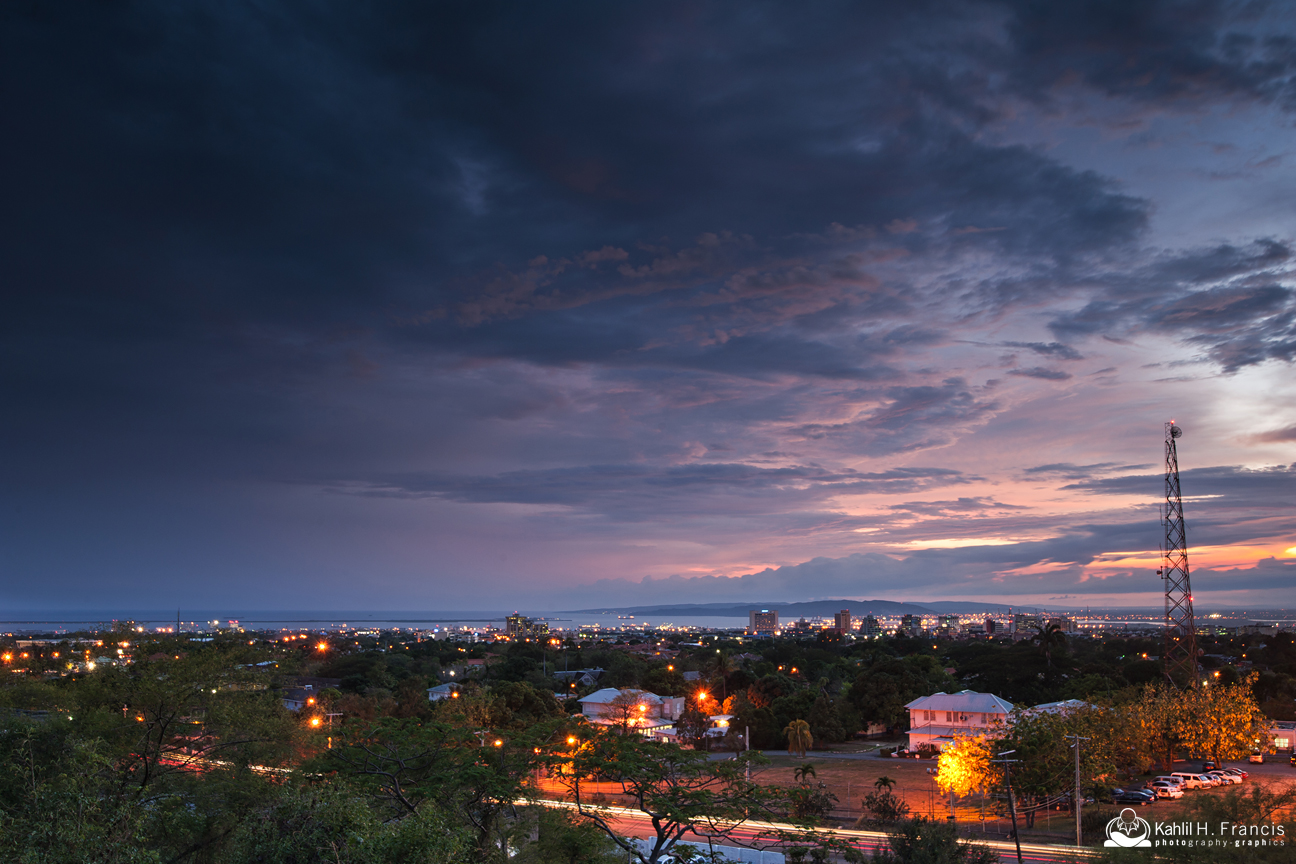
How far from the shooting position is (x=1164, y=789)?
3944 centimetres

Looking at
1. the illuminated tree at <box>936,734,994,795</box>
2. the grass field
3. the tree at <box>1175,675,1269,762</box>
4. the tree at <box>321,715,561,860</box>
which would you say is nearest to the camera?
the tree at <box>321,715,561,860</box>

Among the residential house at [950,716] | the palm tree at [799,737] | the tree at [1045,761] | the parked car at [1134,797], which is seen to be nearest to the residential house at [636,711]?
the palm tree at [799,737]

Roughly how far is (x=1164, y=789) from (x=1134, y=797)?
99.0 inches

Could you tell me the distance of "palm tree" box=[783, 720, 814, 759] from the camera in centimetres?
5947

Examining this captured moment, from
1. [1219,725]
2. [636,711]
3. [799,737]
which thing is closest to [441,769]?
[799,737]

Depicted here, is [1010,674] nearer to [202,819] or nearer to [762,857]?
[762,857]

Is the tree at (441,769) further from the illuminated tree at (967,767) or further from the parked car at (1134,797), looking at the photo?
the parked car at (1134,797)

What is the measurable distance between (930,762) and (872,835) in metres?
22.9

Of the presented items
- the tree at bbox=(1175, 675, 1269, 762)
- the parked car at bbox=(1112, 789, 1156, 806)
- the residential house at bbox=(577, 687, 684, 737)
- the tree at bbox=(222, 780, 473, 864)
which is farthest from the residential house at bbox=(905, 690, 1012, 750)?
the tree at bbox=(222, 780, 473, 864)

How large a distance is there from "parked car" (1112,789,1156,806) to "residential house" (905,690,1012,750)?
54.4 ft

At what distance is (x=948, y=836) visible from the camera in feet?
86.9

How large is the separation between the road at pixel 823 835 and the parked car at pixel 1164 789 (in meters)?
10.9

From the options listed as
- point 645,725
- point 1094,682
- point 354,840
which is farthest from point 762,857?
point 1094,682

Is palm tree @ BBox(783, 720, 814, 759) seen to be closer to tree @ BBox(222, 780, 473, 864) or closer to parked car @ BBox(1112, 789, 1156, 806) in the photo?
parked car @ BBox(1112, 789, 1156, 806)
